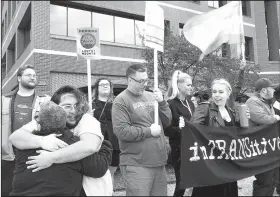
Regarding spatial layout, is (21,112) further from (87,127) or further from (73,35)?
(73,35)

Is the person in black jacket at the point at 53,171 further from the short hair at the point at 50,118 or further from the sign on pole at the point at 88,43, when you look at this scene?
the sign on pole at the point at 88,43

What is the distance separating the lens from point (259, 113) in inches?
174

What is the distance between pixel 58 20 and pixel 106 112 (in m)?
10.0

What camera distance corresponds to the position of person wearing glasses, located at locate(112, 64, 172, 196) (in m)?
3.35

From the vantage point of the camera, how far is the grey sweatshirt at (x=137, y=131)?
338 cm

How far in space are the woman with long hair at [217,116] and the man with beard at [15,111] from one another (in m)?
1.91

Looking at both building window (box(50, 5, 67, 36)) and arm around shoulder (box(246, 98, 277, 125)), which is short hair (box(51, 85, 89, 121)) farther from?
building window (box(50, 5, 67, 36))

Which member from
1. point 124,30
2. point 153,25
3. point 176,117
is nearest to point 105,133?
point 176,117

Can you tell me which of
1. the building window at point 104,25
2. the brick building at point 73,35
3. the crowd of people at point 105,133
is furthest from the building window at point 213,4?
the crowd of people at point 105,133

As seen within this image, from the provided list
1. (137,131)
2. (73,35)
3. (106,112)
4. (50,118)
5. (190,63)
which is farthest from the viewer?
(73,35)

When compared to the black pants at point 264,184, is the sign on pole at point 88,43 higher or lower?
higher

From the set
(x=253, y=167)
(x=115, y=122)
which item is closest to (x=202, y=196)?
(x=253, y=167)

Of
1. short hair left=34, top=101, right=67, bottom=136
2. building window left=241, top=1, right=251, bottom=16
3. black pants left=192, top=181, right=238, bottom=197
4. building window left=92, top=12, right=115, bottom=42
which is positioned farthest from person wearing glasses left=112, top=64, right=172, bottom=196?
building window left=241, top=1, right=251, bottom=16

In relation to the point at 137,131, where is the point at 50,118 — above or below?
above
